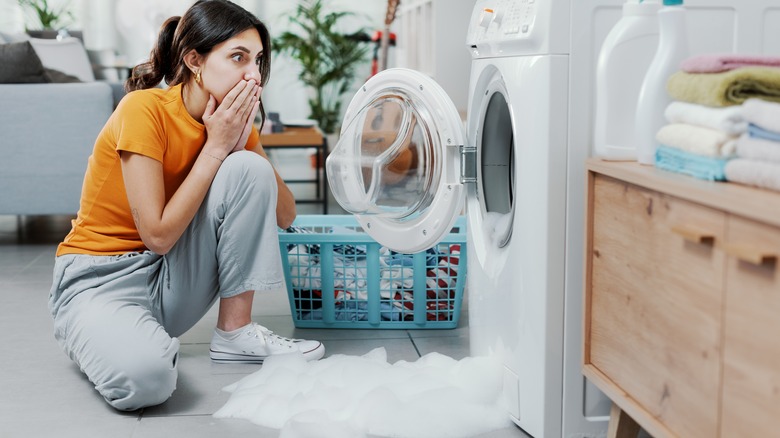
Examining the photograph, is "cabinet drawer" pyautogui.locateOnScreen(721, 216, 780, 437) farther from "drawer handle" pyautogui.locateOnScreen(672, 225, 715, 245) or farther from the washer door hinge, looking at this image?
the washer door hinge

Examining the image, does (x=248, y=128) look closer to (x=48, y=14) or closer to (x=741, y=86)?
(x=741, y=86)

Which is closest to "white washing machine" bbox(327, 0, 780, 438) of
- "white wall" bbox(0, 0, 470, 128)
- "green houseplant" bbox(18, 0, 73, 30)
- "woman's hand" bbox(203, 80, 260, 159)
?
"woman's hand" bbox(203, 80, 260, 159)

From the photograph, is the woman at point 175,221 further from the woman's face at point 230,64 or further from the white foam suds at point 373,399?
the white foam suds at point 373,399

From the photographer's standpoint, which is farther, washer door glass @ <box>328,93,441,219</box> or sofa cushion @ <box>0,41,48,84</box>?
sofa cushion @ <box>0,41,48,84</box>

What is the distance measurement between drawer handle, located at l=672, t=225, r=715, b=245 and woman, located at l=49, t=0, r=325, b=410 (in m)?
1.06

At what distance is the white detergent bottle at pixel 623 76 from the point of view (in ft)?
4.43

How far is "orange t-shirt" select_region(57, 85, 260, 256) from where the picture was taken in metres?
1.85

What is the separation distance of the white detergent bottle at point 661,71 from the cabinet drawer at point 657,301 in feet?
0.29

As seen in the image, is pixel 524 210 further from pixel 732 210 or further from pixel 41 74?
pixel 41 74

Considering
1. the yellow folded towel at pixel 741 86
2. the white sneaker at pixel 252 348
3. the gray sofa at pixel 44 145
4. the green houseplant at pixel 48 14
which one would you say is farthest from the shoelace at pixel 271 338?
the green houseplant at pixel 48 14

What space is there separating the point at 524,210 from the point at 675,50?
37 cm

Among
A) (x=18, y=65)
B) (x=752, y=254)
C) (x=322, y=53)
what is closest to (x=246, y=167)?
(x=752, y=254)

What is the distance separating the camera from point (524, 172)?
1.50 meters

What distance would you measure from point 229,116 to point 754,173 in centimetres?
115
